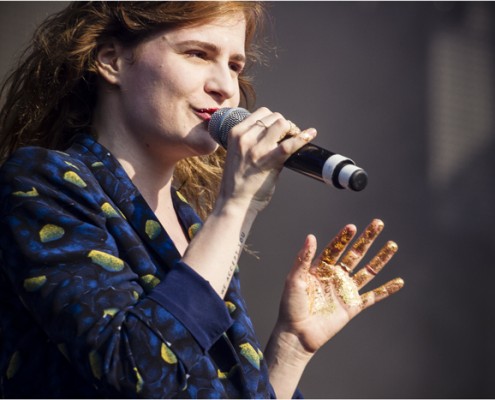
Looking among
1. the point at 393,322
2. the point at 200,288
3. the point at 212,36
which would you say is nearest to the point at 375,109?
the point at 393,322

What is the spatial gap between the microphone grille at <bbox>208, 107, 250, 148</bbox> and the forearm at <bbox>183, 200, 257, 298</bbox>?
192 mm

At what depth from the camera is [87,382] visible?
1112 mm

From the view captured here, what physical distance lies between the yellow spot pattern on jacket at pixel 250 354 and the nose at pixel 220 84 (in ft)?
1.61

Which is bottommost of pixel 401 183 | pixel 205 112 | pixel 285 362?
pixel 285 362

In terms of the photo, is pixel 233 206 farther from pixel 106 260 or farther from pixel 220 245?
pixel 106 260

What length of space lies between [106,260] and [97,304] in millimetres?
98

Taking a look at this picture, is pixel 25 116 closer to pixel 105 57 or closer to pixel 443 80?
pixel 105 57

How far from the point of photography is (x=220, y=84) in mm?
1462

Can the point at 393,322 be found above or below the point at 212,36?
below

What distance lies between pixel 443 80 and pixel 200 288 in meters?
2.35

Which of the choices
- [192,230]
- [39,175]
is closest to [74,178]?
[39,175]

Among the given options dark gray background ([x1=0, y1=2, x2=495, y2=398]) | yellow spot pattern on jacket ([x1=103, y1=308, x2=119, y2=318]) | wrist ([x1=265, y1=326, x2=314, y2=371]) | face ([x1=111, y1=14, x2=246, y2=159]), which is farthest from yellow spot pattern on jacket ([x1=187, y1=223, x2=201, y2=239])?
dark gray background ([x1=0, y1=2, x2=495, y2=398])

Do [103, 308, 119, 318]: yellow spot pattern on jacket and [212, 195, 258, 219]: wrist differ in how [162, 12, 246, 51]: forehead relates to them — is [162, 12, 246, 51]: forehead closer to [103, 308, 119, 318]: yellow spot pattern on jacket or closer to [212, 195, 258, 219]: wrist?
[212, 195, 258, 219]: wrist

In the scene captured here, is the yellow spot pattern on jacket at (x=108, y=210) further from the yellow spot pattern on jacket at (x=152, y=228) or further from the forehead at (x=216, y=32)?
the forehead at (x=216, y=32)
